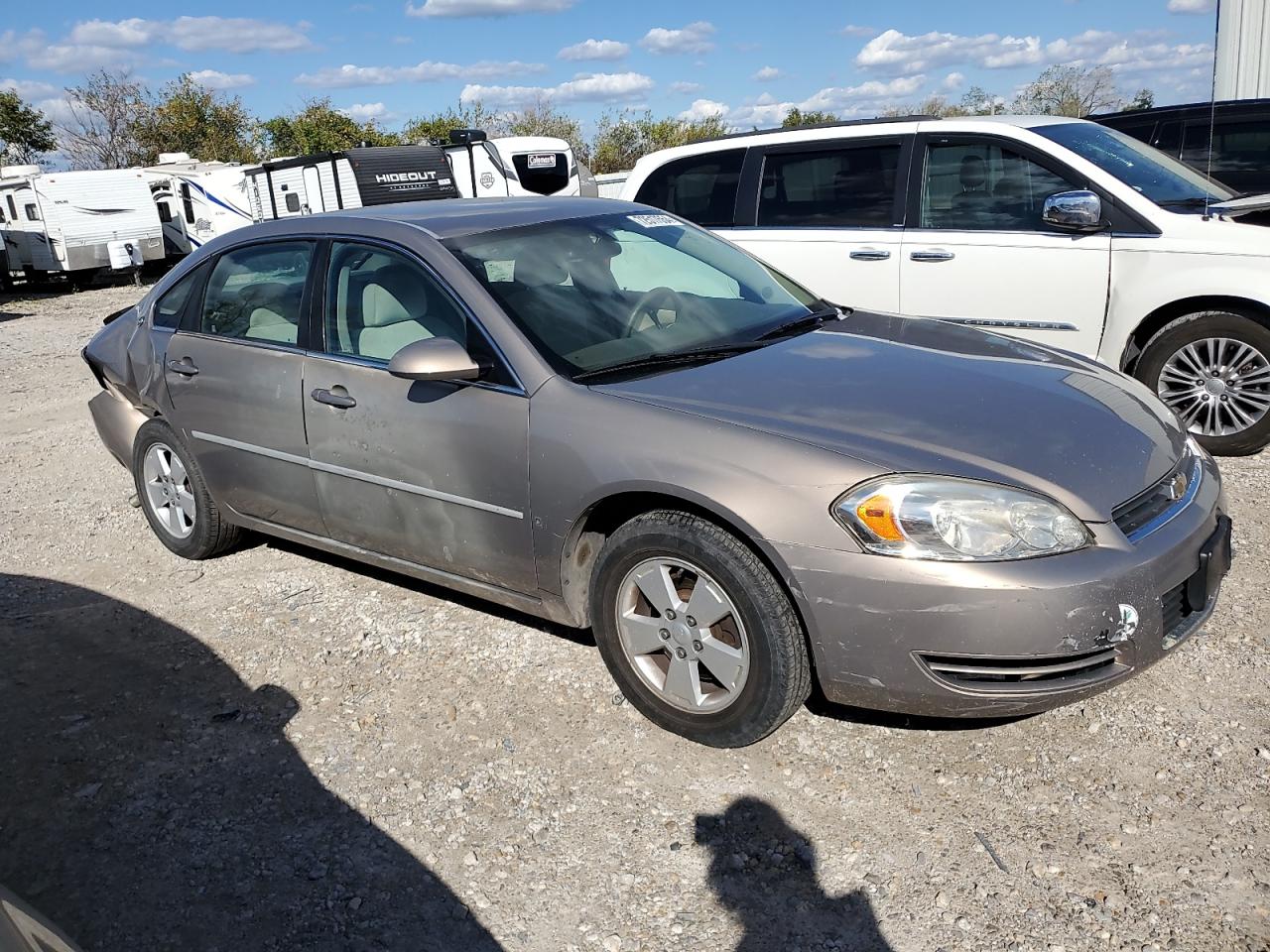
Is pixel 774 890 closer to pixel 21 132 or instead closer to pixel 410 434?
pixel 410 434

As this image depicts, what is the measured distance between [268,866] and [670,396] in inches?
69.8

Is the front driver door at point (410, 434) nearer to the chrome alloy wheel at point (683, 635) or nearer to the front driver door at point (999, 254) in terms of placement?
the chrome alloy wheel at point (683, 635)

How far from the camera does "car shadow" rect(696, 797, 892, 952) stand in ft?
8.27

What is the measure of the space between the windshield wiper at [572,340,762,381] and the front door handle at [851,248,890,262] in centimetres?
298

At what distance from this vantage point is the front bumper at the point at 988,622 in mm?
2764

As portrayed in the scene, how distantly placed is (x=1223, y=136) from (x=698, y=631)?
25.0 ft

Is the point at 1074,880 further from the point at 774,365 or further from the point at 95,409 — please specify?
the point at 95,409

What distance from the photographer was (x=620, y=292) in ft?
12.9

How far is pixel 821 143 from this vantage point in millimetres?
6719

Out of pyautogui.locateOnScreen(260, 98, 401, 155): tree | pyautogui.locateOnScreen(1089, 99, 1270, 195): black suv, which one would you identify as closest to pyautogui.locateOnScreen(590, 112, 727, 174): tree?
pyautogui.locateOnScreen(260, 98, 401, 155): tree

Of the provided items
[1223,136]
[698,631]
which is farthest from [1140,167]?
[698,631]

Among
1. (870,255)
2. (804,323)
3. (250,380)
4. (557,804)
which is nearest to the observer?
(557,804)

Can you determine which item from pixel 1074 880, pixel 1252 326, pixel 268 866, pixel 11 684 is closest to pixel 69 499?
pixel 11 684

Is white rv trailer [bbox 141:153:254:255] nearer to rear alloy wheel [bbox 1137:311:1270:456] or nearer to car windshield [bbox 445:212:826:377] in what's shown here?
car windshield [bbox 445:212:826:377]
